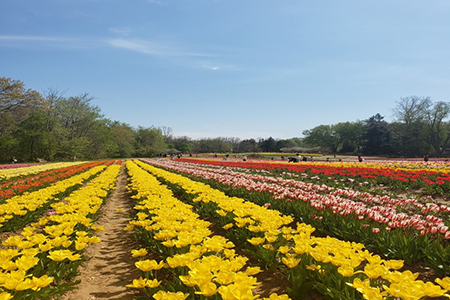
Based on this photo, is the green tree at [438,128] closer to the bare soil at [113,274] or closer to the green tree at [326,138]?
the green tree at [326,138]

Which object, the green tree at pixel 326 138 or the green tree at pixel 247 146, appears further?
the green tree at pixel 247 146

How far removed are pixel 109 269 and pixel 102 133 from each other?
5078 centimetres

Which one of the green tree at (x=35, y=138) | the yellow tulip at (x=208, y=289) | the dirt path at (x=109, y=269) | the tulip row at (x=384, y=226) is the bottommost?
the dirt path at (x=109, y=269)

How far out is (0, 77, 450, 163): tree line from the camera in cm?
3594

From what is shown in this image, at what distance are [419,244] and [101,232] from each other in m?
5.47

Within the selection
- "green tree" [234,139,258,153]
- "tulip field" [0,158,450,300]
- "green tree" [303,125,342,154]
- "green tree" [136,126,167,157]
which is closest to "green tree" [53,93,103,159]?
"green tree" [136,126,167,157]

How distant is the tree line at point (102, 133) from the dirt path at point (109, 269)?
1438 inches

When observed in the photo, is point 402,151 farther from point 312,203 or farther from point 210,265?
point 210,265

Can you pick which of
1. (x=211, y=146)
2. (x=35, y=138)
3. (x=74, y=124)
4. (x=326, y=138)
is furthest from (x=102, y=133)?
(x=326, y=138)

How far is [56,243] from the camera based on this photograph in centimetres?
280

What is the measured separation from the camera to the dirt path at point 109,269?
113 inches

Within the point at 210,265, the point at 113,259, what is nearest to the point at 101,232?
the point at 113,259

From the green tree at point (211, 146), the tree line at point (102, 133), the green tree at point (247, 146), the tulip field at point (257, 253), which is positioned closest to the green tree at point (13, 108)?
the tree line at point (102, 133)

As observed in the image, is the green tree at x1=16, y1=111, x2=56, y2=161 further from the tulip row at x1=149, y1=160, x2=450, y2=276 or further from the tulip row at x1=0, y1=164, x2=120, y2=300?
the tulip row at x1=149, y1=160, x2=450, y2=276
